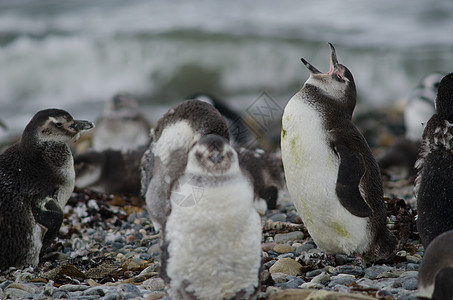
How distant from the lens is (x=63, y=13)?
83.4 ft

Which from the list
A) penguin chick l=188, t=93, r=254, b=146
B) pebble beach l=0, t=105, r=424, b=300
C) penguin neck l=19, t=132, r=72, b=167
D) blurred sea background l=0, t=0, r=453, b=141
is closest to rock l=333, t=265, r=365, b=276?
pebble beach l=0, t=105, r=424, b=300

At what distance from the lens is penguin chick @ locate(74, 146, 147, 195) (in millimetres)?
7922

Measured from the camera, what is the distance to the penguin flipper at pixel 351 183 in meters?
4.55

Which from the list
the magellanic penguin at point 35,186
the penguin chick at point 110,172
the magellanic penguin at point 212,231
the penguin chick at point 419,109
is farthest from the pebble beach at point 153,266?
the penguin chick at point 419,109

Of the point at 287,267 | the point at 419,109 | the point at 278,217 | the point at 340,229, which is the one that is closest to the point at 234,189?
the point at 287,267

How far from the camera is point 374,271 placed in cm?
452

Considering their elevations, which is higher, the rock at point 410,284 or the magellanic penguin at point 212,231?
the magellanic penguin at point 212,231

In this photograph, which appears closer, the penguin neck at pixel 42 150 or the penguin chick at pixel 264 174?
the penguin neck at pixel 42 150

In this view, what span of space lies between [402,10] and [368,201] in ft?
73.7

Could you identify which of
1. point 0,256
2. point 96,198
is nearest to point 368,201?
point 0,256

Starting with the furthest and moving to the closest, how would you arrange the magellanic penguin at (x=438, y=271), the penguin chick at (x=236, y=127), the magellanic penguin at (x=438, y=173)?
the penguin chick at (x=236, y=127)
the magellanic penguin at (x=438, y=173)
the magellanic penguin at (x=438, y=271)

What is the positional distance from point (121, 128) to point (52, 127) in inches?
194

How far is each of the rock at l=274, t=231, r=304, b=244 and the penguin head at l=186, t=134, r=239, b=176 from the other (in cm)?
227

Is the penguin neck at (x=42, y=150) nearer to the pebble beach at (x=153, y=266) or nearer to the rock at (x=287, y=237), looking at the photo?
the pebble beach at (x=153, y=266)
